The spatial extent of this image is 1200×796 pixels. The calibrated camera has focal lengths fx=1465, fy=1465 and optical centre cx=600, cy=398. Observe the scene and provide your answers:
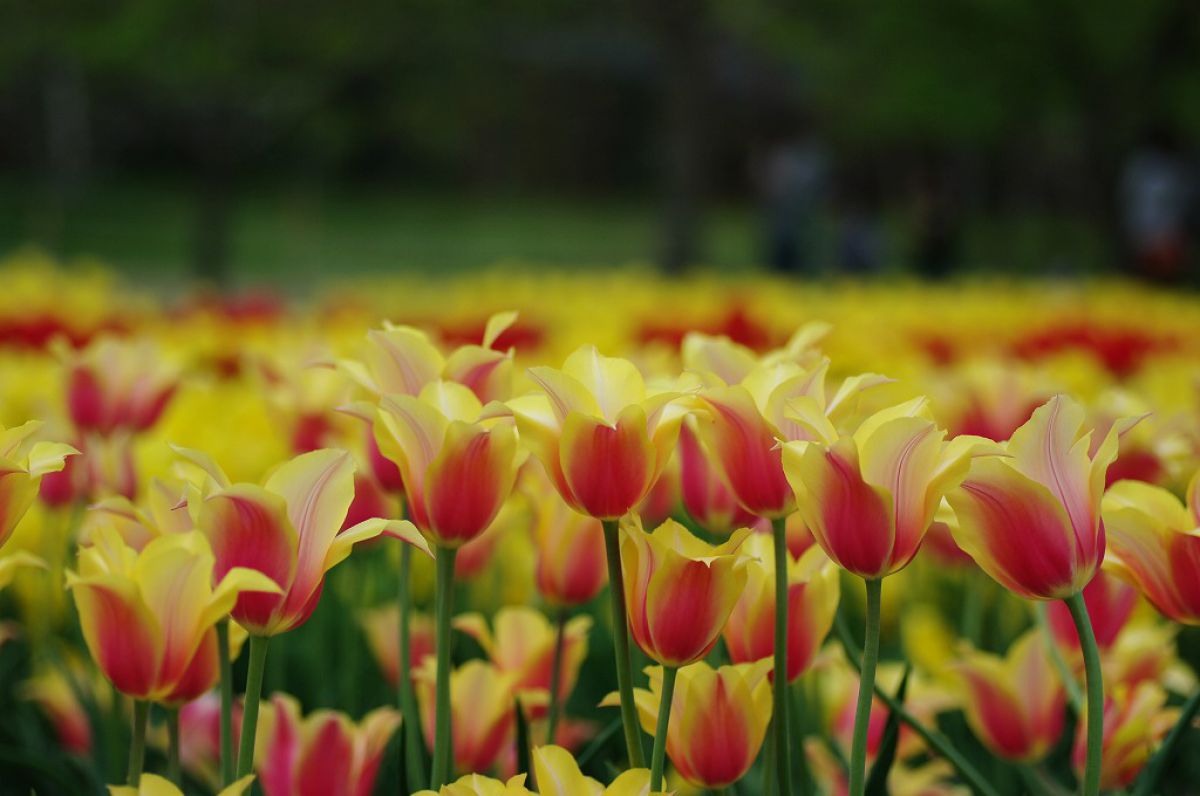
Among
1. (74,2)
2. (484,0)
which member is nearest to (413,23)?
(484,0)

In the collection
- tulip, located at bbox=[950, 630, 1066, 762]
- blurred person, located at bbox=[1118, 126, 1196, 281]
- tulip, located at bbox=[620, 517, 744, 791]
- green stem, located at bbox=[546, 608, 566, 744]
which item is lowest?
tulip, located at bbox=[950, 630, 1066, 762]

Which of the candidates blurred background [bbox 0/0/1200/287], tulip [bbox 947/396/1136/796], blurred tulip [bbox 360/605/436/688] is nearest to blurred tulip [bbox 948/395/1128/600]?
tulip [bbox 947/396/1136/796]

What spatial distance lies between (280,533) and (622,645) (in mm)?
218

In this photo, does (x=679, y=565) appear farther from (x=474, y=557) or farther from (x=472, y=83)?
(x=472, y=83)

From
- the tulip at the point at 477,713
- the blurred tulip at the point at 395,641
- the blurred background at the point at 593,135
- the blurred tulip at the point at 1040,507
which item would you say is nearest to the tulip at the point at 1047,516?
the blurred tulip at the point at 1040,507

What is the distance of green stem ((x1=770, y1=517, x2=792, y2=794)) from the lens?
94 cm

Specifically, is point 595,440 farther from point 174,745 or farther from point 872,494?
point 174,745

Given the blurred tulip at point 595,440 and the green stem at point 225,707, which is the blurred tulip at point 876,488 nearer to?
the blurred tulip at point 595,440

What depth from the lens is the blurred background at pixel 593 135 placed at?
13.1 meters

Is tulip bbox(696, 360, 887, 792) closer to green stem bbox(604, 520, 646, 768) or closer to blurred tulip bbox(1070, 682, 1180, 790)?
green stem bbox(604, 520, 646, 768)

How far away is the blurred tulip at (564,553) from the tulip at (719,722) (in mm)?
268

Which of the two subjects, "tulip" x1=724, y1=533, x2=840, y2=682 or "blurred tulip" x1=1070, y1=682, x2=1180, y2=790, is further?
"blurred tulip" x1=1070, y1=682, x2=1180, y2=790

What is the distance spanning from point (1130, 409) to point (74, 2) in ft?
40.1

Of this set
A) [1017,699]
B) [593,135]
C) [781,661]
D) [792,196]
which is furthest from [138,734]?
[593,135]
